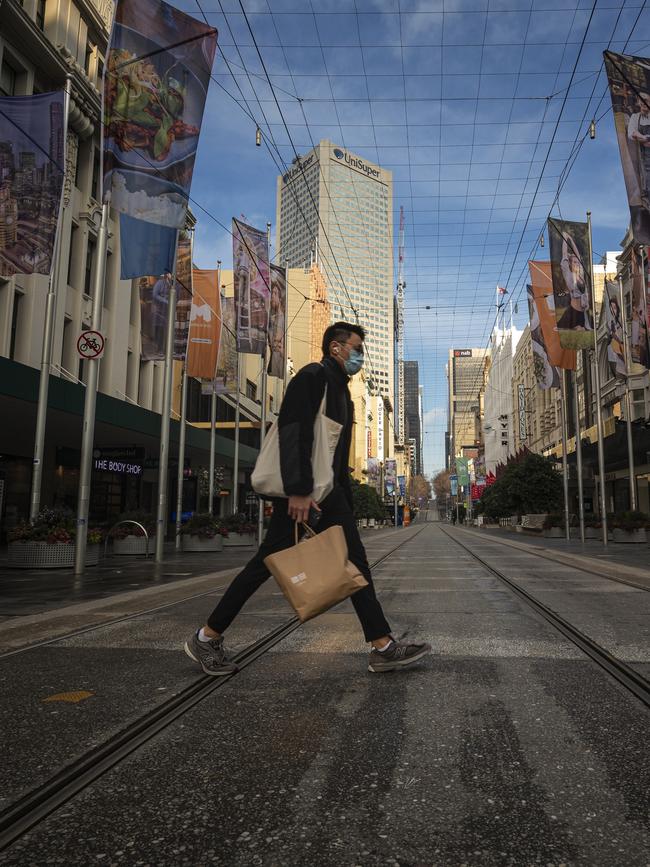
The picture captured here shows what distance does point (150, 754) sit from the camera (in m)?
2.57

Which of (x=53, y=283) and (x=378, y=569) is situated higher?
(x=53, y=283)

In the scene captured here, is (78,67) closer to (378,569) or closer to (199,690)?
(378,569)

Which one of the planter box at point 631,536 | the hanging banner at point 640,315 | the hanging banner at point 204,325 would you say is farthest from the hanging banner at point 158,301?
the planter box at point 631,536

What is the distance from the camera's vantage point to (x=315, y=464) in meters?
3.67

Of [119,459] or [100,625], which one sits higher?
[119,459]

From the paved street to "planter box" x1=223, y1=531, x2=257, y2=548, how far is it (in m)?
18.0

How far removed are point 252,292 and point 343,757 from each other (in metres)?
19.9

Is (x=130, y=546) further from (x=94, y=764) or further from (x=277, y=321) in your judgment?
(x=94, y=764)

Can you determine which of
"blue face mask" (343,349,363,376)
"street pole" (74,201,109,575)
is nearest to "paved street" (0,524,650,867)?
"blue face mask" (343,349,363,376)

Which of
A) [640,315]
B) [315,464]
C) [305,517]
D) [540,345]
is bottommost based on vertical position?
[305,517]

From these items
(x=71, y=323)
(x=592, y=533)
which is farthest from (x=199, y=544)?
(x=592, y=533)

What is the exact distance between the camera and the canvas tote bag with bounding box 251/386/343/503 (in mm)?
3629

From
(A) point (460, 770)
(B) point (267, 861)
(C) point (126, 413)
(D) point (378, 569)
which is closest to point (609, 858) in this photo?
(A) point (460, 770)

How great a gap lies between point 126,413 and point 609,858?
1907 centimetres
